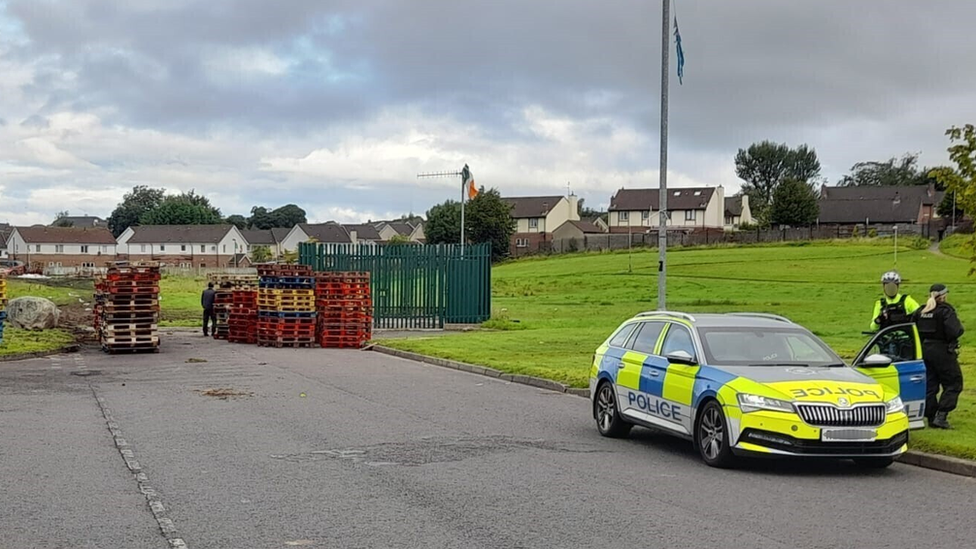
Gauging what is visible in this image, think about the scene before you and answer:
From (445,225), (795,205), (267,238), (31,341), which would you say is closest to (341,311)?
(31,341)

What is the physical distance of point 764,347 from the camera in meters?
11.3

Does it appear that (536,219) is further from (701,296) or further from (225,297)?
(225,297)

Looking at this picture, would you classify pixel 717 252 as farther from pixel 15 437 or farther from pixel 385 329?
pixel 15 437

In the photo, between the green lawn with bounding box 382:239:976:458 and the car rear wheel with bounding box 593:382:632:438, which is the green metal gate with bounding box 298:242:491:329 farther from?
the car rear wheel with bounding box 593:382:632:438

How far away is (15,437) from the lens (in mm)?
12102

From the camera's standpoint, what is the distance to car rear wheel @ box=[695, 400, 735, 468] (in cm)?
1017

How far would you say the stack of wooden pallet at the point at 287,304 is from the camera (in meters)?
28.7

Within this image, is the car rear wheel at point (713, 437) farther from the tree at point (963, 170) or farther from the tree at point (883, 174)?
the tree at point (883, 174)

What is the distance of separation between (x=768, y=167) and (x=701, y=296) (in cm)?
9180

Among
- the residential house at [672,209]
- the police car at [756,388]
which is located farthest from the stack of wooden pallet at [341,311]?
the residential house at [672,209]

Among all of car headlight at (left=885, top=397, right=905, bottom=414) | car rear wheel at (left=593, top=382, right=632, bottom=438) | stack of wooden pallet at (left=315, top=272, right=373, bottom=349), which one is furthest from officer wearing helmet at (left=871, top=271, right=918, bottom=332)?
stack of wooden pallet at (left=315, top=272, right=373, bottom=349)

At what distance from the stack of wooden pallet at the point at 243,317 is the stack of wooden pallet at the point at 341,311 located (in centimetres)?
235

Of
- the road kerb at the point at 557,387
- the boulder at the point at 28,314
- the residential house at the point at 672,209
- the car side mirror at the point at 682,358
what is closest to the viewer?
the road kerb at the point at 557,387

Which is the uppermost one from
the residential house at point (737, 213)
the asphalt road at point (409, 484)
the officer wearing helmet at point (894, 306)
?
the residential house at point (737, 213)
